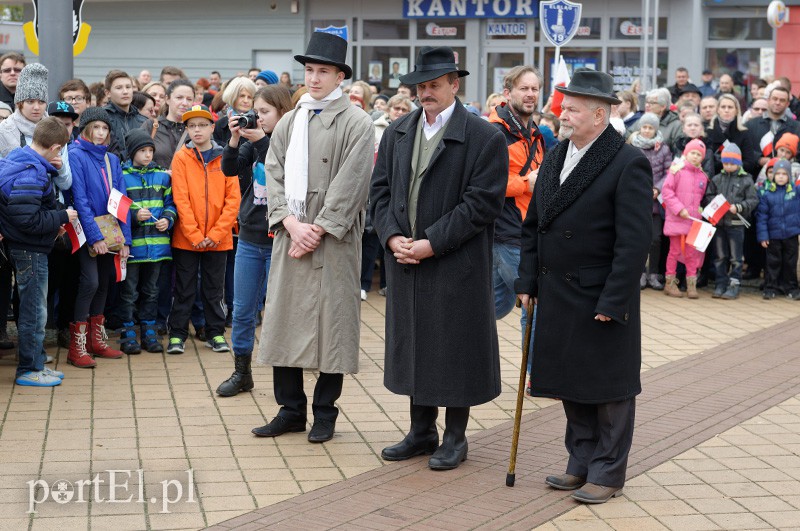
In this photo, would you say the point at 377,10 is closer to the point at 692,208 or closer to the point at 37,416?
the point at 692,208

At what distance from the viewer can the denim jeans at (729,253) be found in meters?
12.6

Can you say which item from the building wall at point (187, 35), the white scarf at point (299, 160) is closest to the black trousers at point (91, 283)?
the white scarf at point (299, 160)

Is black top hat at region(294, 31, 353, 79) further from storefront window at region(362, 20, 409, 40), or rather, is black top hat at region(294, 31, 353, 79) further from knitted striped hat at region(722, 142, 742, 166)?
storefront window at region(362, 20, 409, 40)

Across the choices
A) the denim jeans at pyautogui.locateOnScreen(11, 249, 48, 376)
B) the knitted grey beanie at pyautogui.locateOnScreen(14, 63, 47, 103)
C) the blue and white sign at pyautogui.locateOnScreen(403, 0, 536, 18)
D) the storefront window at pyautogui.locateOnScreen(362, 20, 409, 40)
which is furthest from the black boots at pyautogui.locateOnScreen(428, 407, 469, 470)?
the storefront window at pyautogui.locateOnScreen(362, 20, 409, 40)

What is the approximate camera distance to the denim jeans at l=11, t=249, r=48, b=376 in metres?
7.85

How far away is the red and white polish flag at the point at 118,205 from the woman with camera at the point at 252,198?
1.57 m

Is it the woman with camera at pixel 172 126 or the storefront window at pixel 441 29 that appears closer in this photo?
the woman with camera at pixel 172 126

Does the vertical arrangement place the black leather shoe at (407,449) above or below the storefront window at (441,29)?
below

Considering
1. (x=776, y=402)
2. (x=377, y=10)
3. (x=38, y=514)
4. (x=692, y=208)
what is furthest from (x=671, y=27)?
(x=38, y=514)

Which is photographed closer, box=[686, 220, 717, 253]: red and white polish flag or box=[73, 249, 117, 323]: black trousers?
box=[73, 249, 117, 323]: black trousers

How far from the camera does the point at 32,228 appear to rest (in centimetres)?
779

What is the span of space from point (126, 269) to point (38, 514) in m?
3.91

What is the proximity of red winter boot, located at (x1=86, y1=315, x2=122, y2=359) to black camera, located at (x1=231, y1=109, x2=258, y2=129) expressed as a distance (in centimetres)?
243

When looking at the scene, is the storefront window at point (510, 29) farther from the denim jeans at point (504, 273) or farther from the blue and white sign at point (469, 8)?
the denim jeans at point (504, 273)
